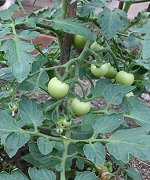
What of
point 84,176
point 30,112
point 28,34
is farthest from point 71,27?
point 84,176

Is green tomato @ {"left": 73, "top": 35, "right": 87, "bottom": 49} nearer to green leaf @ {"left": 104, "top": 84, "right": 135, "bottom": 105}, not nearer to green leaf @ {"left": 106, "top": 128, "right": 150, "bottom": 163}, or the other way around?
green leaf @ {"left": 104, "top": 84, "right": 135, "bottom": 105}

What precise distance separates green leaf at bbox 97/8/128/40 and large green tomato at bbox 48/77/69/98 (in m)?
0.15

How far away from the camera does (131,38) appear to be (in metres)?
1.05

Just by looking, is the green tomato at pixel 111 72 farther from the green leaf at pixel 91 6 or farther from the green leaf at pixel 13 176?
the green leaf at pixel 13 176

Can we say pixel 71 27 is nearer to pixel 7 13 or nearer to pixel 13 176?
pixel 7 13

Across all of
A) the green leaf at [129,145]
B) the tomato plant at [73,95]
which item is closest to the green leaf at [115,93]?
the tomato plant at [73,95]

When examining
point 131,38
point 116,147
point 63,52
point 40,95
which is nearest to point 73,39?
point 63,52

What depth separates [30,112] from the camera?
2.85 ft

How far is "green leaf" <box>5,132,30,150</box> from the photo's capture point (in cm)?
80

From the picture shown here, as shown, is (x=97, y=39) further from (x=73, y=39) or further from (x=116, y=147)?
(x=116, y=147)

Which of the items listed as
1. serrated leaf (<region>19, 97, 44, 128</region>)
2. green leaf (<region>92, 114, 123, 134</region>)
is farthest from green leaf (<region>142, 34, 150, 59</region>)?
serrated leaf (<region>19, 97, 44, 128</region>)

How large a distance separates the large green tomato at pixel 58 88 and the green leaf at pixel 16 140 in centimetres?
11

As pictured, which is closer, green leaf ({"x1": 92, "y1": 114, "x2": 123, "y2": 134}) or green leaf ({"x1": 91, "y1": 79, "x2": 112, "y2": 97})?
green leaf ({"x1": 92, "y1": 114, "x2": 123, "y2": 134})

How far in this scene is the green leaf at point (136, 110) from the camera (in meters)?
0.92
